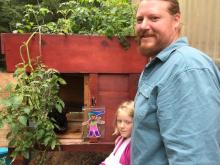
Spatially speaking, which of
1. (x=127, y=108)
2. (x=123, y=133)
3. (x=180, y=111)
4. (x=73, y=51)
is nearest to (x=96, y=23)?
(x=73, y=51)

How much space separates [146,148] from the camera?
1.17 m

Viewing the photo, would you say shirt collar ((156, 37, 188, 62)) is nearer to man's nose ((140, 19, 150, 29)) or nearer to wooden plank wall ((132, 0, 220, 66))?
man's nose ((140, 19, 150, 29))

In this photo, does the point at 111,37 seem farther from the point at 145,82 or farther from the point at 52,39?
the point at 145,82

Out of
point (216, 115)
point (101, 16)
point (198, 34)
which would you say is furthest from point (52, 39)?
point (216, 115)

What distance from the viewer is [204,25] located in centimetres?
188

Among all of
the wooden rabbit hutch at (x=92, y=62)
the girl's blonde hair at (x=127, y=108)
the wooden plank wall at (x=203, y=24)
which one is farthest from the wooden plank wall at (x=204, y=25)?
the girl's blonde hair at (x=127, y=108)

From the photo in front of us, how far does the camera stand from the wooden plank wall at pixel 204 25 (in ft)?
5.75

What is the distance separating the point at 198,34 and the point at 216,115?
1014 millimetres

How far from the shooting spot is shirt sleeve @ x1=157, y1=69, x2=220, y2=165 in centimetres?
102

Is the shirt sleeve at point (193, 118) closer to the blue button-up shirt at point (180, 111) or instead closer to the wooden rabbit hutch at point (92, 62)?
the blue button-up shirt at point (180, 111)

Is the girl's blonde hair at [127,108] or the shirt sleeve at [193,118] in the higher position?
the shirt sleeve at [193,118]

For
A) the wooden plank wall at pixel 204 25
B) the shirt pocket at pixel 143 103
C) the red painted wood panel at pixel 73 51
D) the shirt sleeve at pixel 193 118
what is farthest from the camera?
the red painted wood panel at pixel 73 51

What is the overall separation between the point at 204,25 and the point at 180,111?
946 mm

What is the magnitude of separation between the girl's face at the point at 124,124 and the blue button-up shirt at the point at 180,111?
0.78 metres
